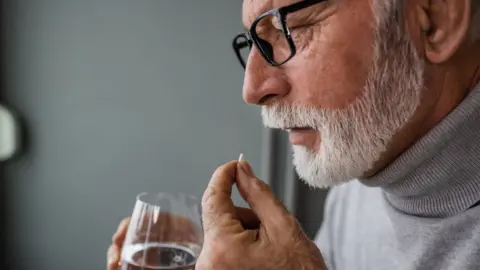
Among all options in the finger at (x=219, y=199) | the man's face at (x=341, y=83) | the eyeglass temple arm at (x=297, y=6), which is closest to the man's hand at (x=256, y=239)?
the finger at (x=219, y=199)

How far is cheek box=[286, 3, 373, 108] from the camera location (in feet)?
2.06

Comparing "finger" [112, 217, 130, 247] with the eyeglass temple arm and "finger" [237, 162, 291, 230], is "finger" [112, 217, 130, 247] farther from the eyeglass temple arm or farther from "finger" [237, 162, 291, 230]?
the eyeglass temple arm

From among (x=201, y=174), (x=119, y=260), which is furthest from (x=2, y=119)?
(x=119, y=260)

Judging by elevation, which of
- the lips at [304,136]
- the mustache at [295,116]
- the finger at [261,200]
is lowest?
the finger at [261,200]

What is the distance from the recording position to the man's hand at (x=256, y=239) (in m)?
0.60

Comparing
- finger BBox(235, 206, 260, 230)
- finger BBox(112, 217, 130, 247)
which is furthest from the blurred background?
finger BBox(235, 206, 260, 230)

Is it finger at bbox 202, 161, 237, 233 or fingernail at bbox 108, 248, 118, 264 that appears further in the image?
fingernail at bbox 108, 248, 118, 264

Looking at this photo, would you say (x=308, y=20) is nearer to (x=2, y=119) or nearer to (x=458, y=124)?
(x=458, y=124)

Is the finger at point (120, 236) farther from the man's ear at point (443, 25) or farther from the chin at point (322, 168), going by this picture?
the man's ear at point (443, 25)

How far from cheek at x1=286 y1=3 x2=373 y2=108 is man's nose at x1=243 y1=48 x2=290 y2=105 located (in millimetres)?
21

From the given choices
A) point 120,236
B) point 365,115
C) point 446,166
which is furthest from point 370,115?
point 120,236

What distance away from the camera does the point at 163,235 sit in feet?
2.37

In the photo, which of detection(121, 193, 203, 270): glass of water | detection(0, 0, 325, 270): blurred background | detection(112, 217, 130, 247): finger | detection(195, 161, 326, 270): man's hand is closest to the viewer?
detection(195, 161, 326, 270): man's hand

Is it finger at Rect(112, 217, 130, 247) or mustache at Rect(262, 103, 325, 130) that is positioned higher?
mustache at Rect(262, 103, 325, 130)
